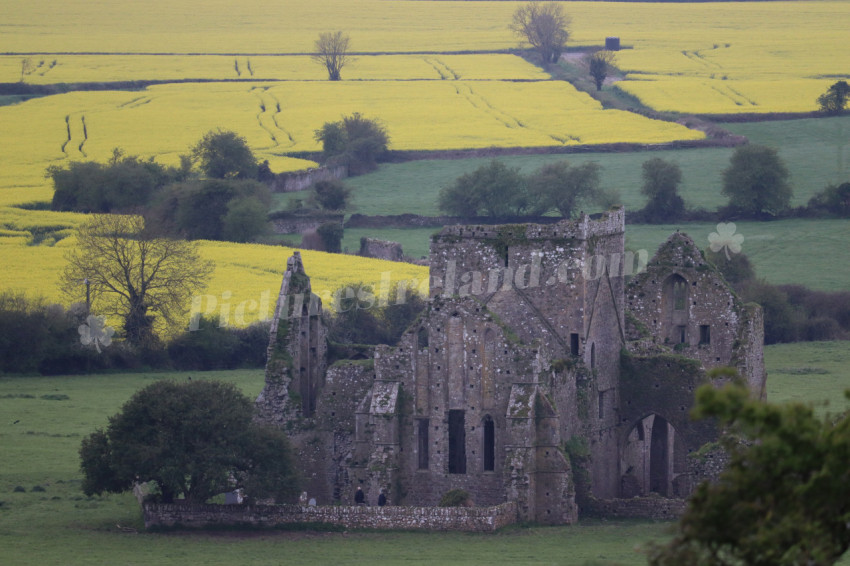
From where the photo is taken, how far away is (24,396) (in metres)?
65.6

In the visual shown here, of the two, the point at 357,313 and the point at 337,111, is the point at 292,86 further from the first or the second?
the point at 357,313

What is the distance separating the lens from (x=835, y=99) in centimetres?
13488

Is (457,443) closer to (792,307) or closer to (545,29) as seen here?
(792,307)

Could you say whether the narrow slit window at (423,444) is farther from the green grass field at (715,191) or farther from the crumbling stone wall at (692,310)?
the green grass field at (715,191)

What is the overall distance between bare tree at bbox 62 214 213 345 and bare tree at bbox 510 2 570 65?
10516 centimetres

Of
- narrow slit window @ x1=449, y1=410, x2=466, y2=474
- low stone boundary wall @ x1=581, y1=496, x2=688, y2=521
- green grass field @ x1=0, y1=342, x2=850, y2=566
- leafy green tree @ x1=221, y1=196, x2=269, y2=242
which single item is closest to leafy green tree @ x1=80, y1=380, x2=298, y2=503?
green grass field @ x1=0, y1=342, x2=850, y2=566

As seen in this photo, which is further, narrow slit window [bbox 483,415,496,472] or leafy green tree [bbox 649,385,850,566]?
narrow slit window [bbox 483,415,496,472]

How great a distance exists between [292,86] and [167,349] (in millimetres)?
94187

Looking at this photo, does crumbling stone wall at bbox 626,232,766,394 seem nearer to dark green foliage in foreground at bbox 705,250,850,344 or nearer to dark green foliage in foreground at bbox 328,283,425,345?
dark green foliage in foreground at bbox 328,283,425,345

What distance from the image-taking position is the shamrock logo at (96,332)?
73.3 meters

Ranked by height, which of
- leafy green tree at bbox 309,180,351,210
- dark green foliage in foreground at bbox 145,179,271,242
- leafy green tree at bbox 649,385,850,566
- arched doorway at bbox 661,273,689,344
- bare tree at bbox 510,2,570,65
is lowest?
leafy green tree at bbox 649,385,850,566

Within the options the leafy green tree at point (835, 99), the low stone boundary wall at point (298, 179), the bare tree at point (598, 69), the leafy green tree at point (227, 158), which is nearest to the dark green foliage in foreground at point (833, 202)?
the leafy green tree at point (835, 99)

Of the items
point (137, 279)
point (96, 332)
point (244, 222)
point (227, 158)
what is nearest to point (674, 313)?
point (96, 332)

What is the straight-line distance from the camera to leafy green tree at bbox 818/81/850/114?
134 meters
